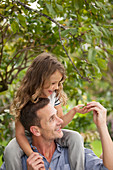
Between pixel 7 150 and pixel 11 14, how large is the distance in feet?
3.44

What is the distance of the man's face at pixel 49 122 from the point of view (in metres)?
1.82

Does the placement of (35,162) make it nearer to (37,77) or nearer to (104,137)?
(104,137)

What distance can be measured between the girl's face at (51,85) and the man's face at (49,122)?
0.28 meters

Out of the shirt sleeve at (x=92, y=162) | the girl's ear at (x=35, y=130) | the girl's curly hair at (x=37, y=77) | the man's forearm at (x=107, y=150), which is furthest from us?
the girl's curly hair at (x=37, y=77)

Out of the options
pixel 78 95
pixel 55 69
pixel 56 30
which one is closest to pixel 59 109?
pixel 55 69

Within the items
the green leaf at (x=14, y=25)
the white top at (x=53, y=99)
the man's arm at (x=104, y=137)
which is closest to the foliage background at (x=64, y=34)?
the green leaf at (x=14, y=25)

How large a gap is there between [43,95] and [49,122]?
1.09 ft

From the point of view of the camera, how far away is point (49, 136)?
6.00ft

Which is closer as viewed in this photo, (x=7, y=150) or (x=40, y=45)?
(x=7, y=150)

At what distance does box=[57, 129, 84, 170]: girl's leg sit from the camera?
180 centimetres

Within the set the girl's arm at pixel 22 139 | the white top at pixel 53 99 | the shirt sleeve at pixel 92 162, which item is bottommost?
the shirt sleeve at pixel 92 162

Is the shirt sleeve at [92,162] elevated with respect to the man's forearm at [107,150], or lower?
lower

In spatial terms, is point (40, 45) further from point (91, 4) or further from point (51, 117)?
point (51, 117)

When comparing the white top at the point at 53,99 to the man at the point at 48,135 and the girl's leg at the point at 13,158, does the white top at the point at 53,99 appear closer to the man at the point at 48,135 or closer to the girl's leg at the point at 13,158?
the man at the point at 48,135
